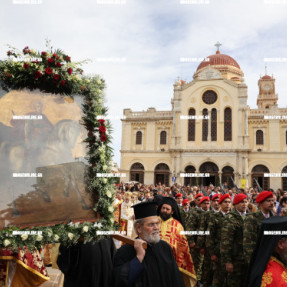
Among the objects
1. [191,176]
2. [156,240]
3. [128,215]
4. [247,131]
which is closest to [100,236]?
[156,240]

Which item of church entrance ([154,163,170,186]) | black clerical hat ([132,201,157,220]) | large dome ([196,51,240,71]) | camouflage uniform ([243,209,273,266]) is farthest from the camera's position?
large dome ([196,51,240,71])

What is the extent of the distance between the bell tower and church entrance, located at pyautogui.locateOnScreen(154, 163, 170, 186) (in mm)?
25275

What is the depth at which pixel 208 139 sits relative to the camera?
98.8 feet

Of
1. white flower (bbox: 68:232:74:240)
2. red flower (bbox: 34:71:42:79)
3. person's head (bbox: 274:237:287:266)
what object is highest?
red flower (bbox: 34:71:42:79)

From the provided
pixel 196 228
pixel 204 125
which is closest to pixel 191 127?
pixel 204 125

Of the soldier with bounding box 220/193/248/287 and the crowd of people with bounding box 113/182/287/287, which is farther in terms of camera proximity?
the soldier with bounding box 220/193/248/287

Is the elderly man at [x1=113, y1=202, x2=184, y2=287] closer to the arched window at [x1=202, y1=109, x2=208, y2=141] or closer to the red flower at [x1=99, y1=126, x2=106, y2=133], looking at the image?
the red flower at [x1=99, y1=126, x2=106, y2=133]

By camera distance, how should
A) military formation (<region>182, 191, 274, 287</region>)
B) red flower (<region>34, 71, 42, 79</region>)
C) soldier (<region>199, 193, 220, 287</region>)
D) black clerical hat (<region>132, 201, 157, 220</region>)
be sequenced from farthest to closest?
soldier (<region>199, 193, 220, 287</region>), military formation (<region>182, 191, 274, 287</region>), black clerical hat (<region>132, 201, 157, 220</region>), red flower (<region>34, 71, 42, 79</region>)

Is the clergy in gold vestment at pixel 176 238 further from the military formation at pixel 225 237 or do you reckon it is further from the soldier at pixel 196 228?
the soldier at pixel 196 228

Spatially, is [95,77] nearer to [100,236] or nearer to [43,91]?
[43,91]

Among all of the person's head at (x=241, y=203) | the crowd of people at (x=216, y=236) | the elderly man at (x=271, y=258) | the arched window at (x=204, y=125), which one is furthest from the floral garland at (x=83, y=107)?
the arched window at (x=204, y=125)

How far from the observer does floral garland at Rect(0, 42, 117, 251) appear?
274 centimetres

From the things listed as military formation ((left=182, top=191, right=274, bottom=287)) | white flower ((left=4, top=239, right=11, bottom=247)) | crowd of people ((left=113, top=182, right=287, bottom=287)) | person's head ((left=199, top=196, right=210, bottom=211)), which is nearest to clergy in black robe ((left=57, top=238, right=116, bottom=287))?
white flower ((left=4, top=239, right=11, bottom=247))

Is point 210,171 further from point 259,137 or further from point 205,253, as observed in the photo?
point 205,253
